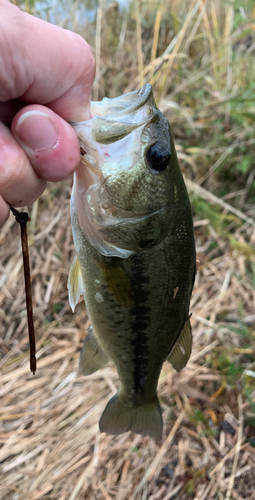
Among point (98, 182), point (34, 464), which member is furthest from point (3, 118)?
point (34, 464)

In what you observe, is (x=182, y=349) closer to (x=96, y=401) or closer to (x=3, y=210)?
(x=3, y=210)

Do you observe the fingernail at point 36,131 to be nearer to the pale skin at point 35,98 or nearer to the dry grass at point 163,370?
the pale skin at point 35,98

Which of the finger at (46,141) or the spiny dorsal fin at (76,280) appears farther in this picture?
the spiny dorsal fin at (76,280)

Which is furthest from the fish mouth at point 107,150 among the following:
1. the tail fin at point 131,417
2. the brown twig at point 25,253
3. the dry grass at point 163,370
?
the dry grass at point 163,370

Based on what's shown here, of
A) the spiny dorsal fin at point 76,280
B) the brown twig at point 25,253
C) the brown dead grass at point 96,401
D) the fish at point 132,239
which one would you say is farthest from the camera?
the brown dead grass at point 96,401

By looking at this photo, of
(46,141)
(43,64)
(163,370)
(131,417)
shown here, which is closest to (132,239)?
(46,141)

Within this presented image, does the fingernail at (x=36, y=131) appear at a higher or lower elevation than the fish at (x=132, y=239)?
higher

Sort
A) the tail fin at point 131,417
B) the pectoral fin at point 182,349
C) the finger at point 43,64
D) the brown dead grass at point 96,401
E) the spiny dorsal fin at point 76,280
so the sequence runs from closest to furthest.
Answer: the finger at point 43,64 → the spiny dorsal fin at point 76,280 → the pectoral fin at point 182,349 → the tail fin at point 131,417 → the brown dead grass at point 96,401

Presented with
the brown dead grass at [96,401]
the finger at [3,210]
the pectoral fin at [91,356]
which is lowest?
the brown dead grass at [96,401]
